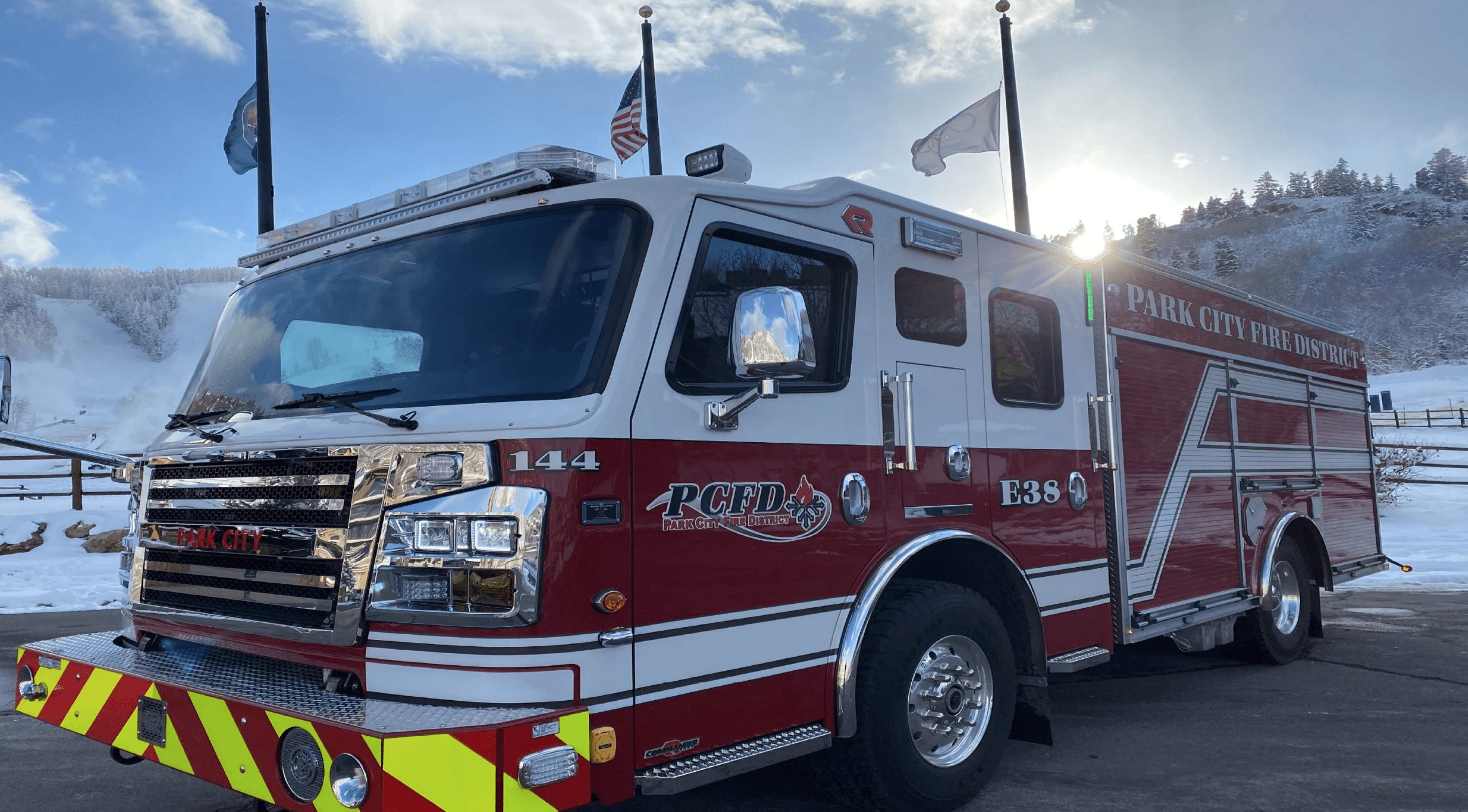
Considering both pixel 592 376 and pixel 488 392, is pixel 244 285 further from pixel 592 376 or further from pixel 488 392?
pixel 592 376

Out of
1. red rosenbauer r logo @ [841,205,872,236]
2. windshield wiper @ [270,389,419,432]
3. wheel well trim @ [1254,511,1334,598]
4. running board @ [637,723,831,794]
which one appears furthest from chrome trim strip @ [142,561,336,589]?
wheel well trim @ [1254,511,1334,598]

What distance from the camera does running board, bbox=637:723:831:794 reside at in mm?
2898

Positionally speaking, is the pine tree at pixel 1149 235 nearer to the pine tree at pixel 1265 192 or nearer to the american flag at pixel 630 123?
the pine tree at pixel 1265 192

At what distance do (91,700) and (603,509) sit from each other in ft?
6.47

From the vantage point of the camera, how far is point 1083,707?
5.71m

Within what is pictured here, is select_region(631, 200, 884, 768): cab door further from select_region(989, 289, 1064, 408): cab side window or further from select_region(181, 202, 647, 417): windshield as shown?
select_region(989, 289, 1064, 408): cab side window

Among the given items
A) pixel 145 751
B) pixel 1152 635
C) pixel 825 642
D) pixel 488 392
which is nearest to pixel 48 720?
pixel 145 751

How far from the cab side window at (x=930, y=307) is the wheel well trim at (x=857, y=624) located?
0.81 metres

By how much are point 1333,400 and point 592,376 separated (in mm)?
6899

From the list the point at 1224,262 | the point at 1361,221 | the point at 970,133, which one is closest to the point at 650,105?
the point at 970,133

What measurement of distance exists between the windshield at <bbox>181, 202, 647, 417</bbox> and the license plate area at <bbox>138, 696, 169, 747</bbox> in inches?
38.8

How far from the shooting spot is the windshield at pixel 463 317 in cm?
300

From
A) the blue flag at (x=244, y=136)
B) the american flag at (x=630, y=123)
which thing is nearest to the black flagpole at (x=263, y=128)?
the blue flag at (x=244, y=136)

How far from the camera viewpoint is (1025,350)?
4.68 metres
